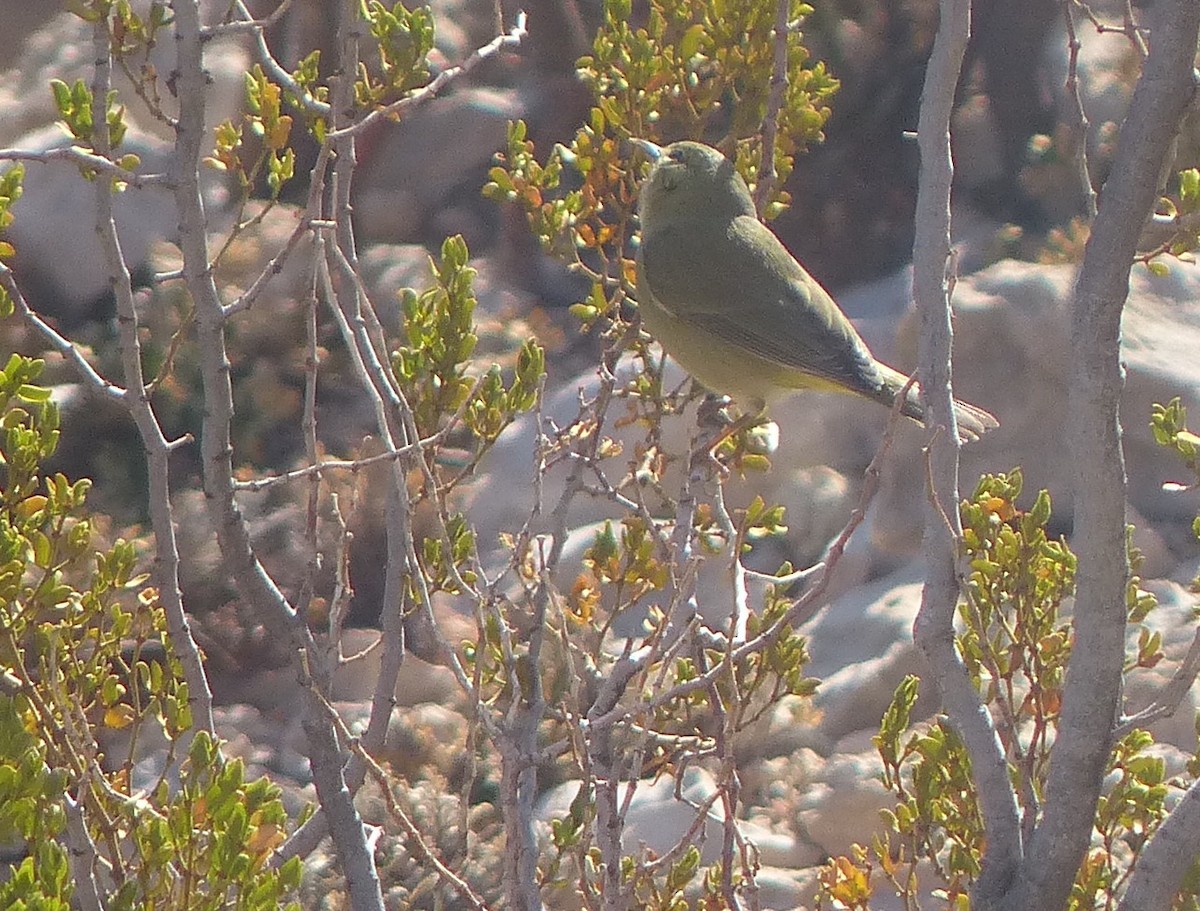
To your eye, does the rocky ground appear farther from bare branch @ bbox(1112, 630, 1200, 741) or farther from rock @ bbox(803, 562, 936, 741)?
bare branch @ bbox(1112, 630, 1200, 741)

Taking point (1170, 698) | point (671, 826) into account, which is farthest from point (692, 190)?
point (1170, 698)

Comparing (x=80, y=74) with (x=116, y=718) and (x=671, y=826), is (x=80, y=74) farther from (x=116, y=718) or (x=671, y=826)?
(x=116, y=718)

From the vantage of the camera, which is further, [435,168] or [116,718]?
[435,168]

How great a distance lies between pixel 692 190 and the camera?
4.00 metres

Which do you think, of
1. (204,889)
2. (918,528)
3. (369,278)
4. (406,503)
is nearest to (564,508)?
(406,503)

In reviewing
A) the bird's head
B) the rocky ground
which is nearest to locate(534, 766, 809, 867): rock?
the rocky ground

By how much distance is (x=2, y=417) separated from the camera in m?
1.85

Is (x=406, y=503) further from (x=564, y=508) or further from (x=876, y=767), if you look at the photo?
(x=876, y=767)

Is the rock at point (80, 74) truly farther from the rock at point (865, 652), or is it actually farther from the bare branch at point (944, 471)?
the bare branch at point (944, 471)

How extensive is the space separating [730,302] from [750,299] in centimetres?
7

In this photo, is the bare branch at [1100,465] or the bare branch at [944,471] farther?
the bare branch at [944,471]

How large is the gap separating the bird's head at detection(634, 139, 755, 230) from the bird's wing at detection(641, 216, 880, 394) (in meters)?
0.04

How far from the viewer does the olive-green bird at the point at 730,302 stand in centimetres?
383

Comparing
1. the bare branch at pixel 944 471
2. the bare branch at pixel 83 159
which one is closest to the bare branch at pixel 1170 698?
the bare branch at pixel 944 471
